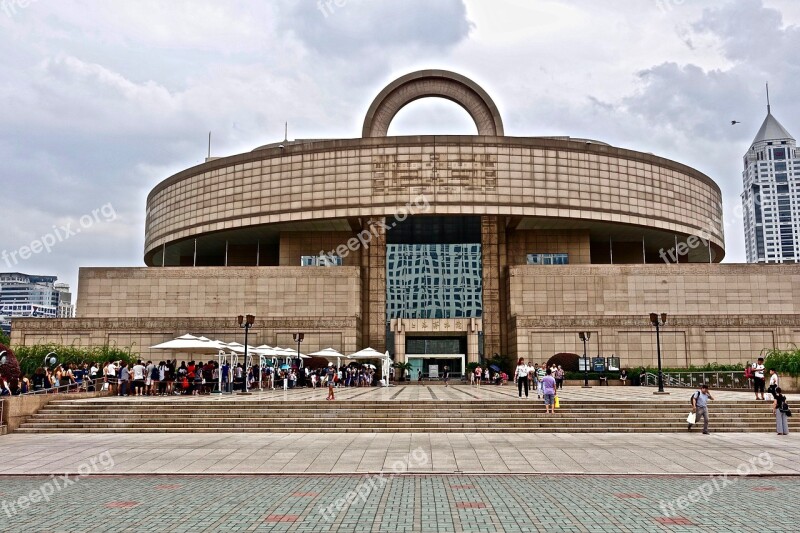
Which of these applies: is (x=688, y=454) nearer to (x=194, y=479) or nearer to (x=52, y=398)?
(x=194, y=479)

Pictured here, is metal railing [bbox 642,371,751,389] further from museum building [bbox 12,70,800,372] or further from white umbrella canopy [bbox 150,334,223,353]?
white umbrella canopy [bbox 150,334,223,353]

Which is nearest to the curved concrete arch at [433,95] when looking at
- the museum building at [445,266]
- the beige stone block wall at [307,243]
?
the museum building at [445,266]

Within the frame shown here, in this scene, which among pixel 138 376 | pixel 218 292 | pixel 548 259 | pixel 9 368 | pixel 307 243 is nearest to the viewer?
pixel 9 368

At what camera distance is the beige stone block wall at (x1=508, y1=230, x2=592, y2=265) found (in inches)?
2344

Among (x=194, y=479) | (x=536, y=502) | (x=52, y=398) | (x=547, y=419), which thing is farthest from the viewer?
(x=52, y=398)

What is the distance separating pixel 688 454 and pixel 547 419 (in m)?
6.21

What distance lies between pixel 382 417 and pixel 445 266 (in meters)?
36.1

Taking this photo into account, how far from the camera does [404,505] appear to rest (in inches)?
389

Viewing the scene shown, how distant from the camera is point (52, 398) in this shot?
23484 mm

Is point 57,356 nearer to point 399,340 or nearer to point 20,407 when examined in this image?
point 20,407

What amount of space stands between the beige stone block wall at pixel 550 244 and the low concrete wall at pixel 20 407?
Result: 139ft

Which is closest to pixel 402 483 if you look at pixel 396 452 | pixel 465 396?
pixel 396 452

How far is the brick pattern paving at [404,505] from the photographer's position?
28.4ft

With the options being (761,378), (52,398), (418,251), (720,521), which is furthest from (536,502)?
(418,251)
